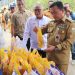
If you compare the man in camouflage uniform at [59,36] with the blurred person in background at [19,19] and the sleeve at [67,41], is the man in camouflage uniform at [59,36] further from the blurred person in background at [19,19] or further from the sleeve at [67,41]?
the blurred person in background at [19,19]

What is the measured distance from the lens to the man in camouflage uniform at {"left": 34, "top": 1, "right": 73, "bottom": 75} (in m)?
2.53

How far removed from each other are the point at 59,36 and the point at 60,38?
2 cm

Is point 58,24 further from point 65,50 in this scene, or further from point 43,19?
point 43,19

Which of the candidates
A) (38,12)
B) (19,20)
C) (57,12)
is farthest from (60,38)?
(19,20)

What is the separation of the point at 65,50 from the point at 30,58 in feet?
2.59

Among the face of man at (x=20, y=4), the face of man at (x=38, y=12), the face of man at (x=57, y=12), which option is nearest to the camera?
the face of man at (x=57, y=12)

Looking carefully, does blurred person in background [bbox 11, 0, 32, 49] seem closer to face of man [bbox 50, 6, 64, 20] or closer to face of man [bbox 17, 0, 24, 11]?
face of man [bbox 17, 0, 24, 11]

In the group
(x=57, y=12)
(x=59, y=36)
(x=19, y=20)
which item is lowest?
(x=19, y=20)

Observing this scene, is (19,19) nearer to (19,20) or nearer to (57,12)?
(19,20)

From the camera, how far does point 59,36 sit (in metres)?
2.54

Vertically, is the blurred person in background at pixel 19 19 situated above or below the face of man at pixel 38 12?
below

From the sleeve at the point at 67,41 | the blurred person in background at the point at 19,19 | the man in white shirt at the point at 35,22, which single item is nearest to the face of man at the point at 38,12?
the man in white shirt at the point at 35,22

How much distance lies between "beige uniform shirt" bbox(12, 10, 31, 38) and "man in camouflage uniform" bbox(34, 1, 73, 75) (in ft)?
4.32

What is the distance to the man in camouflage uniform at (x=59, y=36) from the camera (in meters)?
2.53
